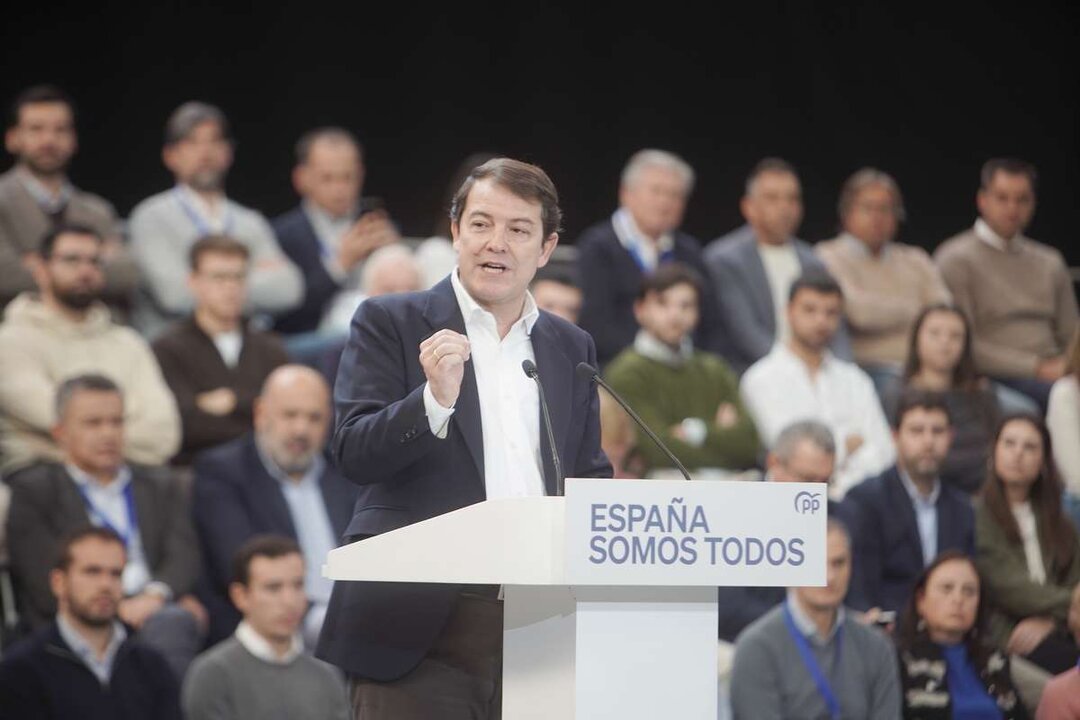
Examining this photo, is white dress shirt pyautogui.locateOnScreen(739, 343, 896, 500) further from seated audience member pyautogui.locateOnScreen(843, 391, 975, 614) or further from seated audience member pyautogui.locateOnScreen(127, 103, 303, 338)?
seated audience member pyautogui.locateOnScreen(127, 103, 303, 338)

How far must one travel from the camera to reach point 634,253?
257 inches

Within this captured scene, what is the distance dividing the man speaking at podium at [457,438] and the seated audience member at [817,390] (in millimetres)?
3633

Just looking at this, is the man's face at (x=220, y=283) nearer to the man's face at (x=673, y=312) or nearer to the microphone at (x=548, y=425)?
the man's face at (x=673, y=312)

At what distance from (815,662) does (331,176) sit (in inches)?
116

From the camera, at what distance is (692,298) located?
6047mm

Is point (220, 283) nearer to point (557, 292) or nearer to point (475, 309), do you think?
point (557, 292)

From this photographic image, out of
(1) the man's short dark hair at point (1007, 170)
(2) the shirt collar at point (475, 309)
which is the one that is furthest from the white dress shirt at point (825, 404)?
(2) the shirt collar at point (475, 309)

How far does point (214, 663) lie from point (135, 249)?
6.92ft

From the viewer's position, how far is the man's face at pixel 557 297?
5.84 m

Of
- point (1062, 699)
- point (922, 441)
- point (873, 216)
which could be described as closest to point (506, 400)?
point (1062, 699)

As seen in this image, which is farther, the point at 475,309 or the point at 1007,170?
the point at 1007,170

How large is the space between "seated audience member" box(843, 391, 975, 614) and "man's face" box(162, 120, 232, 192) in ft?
9.08

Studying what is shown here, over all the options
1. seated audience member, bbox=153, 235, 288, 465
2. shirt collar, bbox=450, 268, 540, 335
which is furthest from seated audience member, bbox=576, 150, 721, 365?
shirt collar, bbox=450, 268, 540, 335

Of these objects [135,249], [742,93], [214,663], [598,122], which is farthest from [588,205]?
[214,663]
